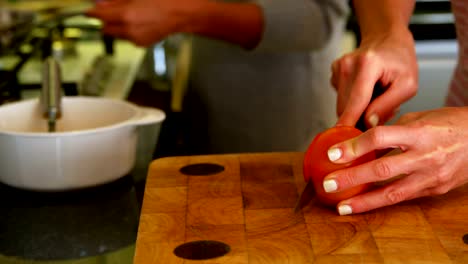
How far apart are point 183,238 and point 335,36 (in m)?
0.84

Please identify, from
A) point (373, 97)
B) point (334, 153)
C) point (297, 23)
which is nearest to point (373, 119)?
point (373, 97)

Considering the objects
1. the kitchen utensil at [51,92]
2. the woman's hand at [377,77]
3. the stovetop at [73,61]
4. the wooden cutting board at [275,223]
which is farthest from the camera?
the stovetop at [73,61]

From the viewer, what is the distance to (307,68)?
1474 mm

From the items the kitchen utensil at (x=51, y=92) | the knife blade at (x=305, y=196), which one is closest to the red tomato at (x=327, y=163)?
the knife blade at (x=305, y=196)

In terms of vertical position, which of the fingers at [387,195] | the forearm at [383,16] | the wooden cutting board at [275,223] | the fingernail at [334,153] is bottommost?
the wooden cutting board at [275,223]

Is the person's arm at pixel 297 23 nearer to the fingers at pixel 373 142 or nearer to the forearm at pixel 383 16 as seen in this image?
the forearm at pixel 383 16

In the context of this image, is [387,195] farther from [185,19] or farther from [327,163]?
[185,19]

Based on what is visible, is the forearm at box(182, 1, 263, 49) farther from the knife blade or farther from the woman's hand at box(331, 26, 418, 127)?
the knife blade

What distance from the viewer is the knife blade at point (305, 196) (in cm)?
82

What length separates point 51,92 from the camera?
40.5 inches

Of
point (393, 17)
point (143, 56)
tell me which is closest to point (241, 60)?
point (143, 56)

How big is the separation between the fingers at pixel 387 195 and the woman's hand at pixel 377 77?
0.12 metres

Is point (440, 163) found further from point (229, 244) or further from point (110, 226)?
point (110, 226)

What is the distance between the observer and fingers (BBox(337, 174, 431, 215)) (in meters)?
0.80
